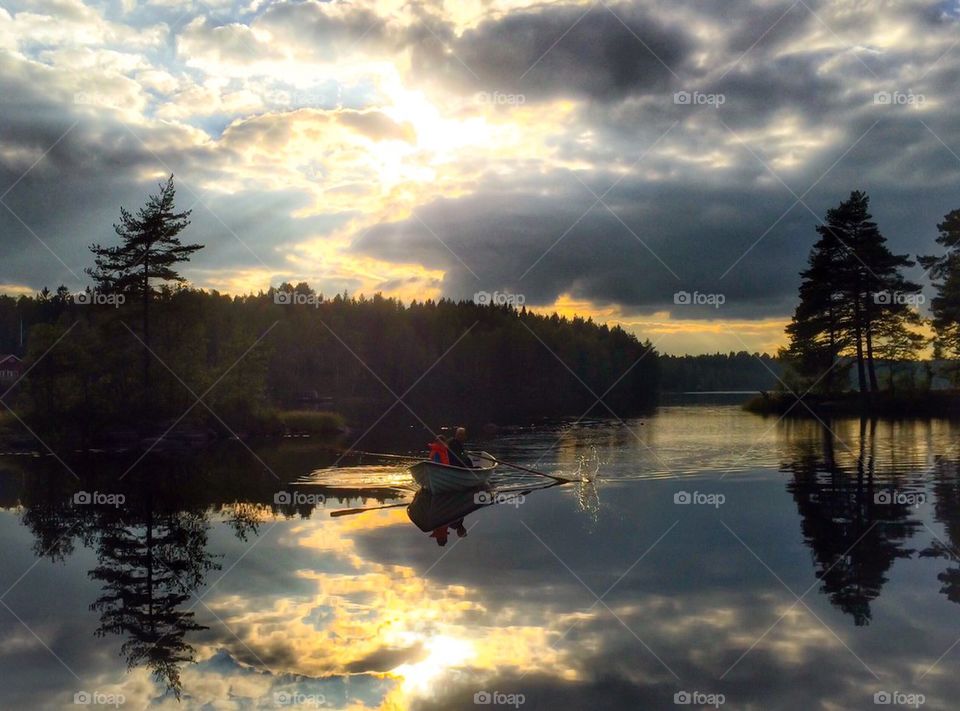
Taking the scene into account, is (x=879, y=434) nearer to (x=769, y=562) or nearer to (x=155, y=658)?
(x=769, y=562)

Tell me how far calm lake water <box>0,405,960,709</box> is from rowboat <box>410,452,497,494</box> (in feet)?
4.36

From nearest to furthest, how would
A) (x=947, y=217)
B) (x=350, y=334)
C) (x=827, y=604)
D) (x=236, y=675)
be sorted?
(x=236, y=675)
(x=827, y=604)
(x=947, y=217)
(x=350, y=334)

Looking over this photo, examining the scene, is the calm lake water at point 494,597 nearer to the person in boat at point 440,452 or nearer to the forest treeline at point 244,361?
the person in boat at point 440,452

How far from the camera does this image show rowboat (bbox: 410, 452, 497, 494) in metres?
28.0

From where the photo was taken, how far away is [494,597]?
50.4 ft

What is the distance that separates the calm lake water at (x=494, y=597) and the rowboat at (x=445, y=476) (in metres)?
1.33

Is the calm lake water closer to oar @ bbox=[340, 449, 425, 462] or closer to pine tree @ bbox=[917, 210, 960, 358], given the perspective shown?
oar @ bbox=[340, 449, 425, 462]

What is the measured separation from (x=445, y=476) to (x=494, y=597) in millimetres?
12952

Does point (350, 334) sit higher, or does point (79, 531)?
point (350, 334)

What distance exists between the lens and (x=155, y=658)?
1247cm

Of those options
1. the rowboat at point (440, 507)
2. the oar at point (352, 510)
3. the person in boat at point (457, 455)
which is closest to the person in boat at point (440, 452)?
the person in boat at point (457, 455)

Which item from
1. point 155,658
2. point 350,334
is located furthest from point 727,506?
point 350,334

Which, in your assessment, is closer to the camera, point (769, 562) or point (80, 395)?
point (769, 562)

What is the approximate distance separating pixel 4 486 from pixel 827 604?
3192cm
